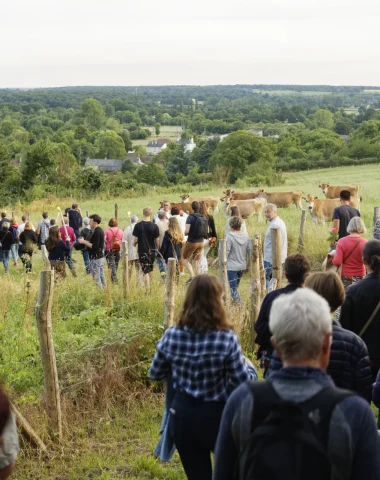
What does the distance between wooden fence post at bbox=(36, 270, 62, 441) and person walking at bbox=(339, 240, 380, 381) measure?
91.6 inches

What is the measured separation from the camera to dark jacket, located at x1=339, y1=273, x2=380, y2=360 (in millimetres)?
5121

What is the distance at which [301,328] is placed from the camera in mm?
2408

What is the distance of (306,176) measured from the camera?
5256 cm

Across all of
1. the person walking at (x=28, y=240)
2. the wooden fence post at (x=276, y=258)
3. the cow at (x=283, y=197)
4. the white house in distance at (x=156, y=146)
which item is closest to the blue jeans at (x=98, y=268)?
the person walking at (x=28, y=240)

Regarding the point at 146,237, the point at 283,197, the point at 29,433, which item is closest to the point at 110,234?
the point at 146,237

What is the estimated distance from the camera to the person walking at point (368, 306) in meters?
5.12

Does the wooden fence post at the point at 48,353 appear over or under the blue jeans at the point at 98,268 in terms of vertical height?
over

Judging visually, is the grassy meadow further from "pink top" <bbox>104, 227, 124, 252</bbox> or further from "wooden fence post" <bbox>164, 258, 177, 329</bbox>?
"pink top" <bbox>104, 227, 124, 252</bbox>

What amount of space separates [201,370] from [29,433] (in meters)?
2.29

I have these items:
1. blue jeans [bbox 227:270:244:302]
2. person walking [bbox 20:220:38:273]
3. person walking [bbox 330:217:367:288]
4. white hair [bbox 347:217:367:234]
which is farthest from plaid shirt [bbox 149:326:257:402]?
person walking [bbox 20:220:38:273]

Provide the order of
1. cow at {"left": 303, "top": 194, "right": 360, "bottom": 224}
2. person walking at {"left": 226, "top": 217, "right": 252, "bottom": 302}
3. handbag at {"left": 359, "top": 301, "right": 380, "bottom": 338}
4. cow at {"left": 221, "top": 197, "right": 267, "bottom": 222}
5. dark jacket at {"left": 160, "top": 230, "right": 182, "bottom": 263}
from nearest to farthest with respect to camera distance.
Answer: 1. handbag at {"left": 359, "top": 301, "right": 380, "bottom": 338}
2. person walking at {"left": 226, "top": 217, "right": 252, "bottom": 302}
3. dark jacket at {"left": 160, "top": 230, "right": 182, "bottom": 263}
4. cow at {"left": 303, "top": 194, "right": 360, "bottom": 224}
5. cow at {"left": 221, "top": 197, "right": 267, "bottom": 222}

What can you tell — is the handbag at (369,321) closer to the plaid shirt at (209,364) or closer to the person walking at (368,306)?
the person walking at (368,306)

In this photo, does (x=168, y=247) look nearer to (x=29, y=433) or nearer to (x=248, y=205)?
(x=29, y=433)

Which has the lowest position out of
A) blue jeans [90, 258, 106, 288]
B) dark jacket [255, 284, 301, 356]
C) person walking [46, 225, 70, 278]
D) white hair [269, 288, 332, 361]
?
blue jeans [90, 258, 106, 288]
